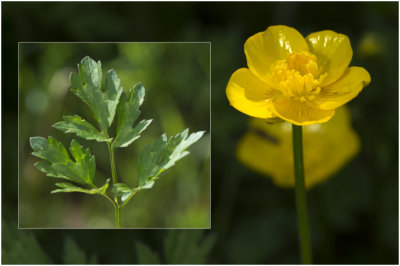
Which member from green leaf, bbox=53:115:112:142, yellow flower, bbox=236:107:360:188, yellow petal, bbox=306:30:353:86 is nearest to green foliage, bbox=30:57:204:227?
green leaf, bbox=53:115:112:142

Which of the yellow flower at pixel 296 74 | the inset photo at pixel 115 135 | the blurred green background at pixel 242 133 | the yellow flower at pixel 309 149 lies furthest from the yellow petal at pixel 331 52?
the blurred green background at pixel 242 133

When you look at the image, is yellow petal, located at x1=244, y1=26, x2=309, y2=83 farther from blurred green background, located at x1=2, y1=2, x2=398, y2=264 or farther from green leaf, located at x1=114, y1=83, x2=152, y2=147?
blurred green background, located at x1=2, y1=2, x2=398, y2=264

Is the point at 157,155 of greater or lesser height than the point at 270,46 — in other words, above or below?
below

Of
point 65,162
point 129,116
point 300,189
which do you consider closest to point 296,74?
point 300,189

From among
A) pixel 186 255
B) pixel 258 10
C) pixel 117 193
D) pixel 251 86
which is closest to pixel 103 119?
pixel 117 193

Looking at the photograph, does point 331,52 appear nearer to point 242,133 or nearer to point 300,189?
point 300,189

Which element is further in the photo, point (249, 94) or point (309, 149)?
point (309, 149)
